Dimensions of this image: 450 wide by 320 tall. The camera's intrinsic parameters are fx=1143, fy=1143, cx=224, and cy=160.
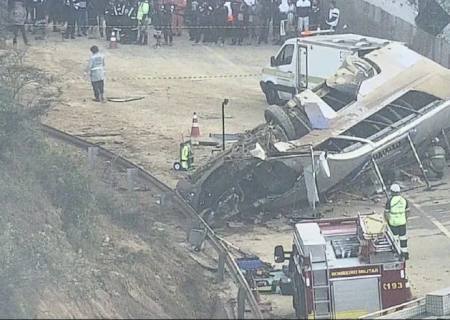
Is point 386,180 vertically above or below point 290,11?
below

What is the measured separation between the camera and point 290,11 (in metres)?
34.9

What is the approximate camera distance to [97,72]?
27094 millimetres

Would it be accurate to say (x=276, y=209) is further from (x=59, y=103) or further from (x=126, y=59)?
(x=126, y=59)

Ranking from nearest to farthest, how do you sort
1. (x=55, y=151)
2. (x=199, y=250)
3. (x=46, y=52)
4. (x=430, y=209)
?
(x=199, y=250) < (x=55, y=151) < (x=430, y=209) < (x=46, y=52)

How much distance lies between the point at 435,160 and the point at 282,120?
133 inches

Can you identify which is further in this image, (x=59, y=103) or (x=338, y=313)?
(x=59, y=103)

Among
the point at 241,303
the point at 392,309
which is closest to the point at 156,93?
the point at 241,303

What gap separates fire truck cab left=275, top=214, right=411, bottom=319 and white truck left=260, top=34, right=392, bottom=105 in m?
11.1

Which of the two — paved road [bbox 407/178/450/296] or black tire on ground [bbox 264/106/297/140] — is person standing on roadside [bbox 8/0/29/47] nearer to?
black tire on ground [bbox 264/106/297/140]

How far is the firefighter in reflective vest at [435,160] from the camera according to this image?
2183 centimetres

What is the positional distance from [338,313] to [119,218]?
14.8 feet

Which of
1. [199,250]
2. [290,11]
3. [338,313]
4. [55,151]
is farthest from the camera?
[290,11]

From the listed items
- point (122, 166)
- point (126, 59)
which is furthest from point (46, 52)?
point (122, 166)

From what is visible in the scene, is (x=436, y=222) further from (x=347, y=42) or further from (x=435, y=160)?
(x=347, y=42)
